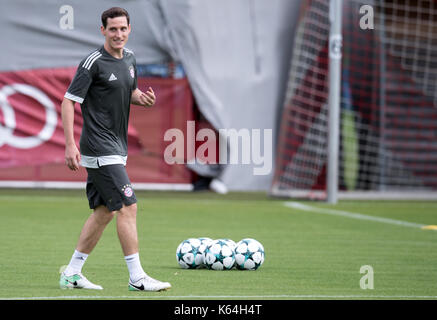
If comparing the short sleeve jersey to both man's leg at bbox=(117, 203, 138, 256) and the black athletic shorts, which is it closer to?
the black athletic shorts

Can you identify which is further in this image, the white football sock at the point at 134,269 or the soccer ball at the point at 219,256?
the soccer ball at the point at 219,256

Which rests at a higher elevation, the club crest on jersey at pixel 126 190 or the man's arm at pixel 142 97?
the man's arm at pixel 142 97

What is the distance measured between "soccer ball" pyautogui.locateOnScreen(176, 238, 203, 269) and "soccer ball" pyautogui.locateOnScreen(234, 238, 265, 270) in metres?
0.31

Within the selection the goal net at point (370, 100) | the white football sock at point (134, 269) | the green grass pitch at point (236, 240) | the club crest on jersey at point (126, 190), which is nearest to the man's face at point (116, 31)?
the club crest on jersey at point (126, 190)

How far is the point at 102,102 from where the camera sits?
6.74 m

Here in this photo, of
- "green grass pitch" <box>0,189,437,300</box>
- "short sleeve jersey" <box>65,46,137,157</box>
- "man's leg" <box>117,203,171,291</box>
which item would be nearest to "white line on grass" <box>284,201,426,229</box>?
"green grass pitch" <box>0,189,437,300</box>

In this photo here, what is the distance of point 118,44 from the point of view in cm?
671

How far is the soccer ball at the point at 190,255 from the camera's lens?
26.4 feet

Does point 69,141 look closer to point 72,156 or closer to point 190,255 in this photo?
point 72,156

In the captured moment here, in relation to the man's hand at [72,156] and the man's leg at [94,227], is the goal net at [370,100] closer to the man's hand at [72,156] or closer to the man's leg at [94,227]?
the man's leg at [94,227]

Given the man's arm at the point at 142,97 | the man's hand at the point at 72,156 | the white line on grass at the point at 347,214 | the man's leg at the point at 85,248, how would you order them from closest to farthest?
the man's hand at the point at 72,156
the man's leg at the point at 85,248
the man's arm at the point at 142,97
the white line on grass at the point at 347,214

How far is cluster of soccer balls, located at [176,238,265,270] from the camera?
26.3ft

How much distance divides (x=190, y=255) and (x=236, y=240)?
95.9 inches

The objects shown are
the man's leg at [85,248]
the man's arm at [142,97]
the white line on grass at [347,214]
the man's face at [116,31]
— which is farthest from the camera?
the white line on grass at [347,214]
